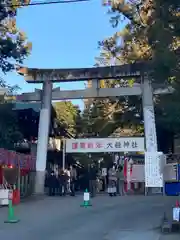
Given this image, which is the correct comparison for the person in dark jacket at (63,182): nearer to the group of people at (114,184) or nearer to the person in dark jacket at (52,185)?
the person in dark jacket at (52,185)

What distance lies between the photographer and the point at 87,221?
15.1 meters

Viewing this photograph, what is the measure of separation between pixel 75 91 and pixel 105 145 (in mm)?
3849

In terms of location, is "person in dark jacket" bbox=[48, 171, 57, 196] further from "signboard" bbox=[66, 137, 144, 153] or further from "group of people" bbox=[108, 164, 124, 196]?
"group of people" bbox=[108, 164, 124, 196]

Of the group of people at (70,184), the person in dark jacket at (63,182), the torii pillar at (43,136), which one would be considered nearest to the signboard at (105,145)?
the group of people at (70,184)

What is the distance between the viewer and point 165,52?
1116cm

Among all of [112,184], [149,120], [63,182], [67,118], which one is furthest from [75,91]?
[67,118]

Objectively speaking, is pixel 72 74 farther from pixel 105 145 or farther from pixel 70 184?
pixel 70 184

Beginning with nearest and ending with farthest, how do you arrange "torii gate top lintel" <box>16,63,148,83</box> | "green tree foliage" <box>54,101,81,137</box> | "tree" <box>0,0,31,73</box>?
"tree" <box>0,0,31,73</box>
"torii gate top lintel" <box>16,63,148,83</box>
"green tree foliage" <box>54,101,81,137</box>

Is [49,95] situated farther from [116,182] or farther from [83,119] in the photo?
[83,119]

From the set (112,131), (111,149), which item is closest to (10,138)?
(111,149)

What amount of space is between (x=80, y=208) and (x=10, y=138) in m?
10.3

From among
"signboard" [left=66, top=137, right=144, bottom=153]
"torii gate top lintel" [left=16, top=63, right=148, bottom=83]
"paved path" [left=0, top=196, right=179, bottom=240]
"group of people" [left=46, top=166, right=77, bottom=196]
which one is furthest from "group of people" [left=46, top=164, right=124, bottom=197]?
"torii gate top lintel" [left=16, top=63, right=148, bottom=83]

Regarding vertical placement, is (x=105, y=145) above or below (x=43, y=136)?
below

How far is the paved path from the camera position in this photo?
40.3ft
